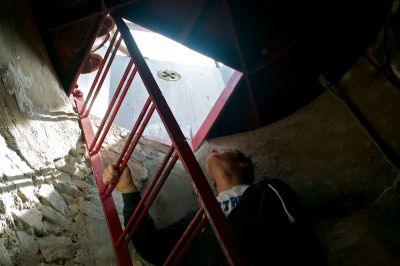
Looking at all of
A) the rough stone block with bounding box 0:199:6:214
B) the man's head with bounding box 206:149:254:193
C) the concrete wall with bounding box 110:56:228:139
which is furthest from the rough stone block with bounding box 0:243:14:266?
the concrete wall with bounding box 110:56:228:139

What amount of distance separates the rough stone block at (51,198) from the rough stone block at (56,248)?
0.23 meters

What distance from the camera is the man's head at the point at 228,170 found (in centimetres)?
310

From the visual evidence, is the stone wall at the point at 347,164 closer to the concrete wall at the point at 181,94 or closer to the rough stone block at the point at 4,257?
the concrete wall at the point at 181,94

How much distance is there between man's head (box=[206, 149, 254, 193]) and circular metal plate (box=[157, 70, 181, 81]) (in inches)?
141

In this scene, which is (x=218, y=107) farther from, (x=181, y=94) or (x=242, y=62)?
(x=181, y=94)

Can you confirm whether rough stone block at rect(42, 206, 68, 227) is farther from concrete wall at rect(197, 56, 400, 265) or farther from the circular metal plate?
the circular metal plate

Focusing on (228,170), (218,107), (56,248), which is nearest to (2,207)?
(56,248)

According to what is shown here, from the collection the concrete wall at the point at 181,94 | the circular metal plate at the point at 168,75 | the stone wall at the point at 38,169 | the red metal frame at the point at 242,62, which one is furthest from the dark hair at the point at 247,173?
the circular metal plate at the point at 168,75

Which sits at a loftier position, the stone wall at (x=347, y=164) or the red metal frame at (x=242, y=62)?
the red metal frame at (x=242, y=62)

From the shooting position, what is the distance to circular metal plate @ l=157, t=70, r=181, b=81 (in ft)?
21.5

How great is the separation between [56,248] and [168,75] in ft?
16.5

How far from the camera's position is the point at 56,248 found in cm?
199

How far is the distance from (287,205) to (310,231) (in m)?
Result: 0.24

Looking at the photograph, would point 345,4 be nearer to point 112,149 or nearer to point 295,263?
point 295,263
